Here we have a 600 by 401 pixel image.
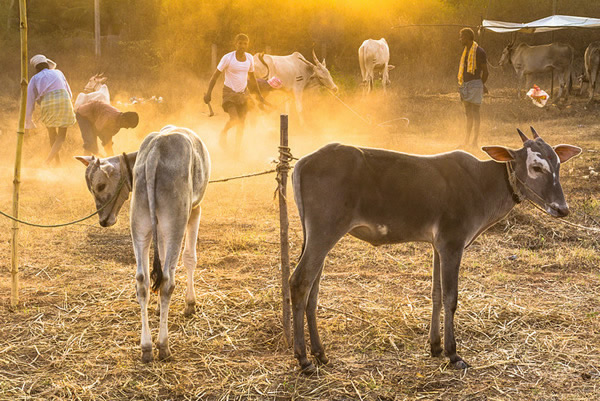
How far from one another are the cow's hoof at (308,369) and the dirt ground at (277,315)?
62 millimetres

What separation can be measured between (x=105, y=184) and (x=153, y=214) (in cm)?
89

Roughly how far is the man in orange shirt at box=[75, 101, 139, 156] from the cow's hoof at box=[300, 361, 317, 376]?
652 centimetres

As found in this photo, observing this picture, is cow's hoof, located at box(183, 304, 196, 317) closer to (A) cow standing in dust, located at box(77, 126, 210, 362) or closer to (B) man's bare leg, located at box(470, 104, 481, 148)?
(A) cow standing in dust, located at box(77, 126, 210, 362)

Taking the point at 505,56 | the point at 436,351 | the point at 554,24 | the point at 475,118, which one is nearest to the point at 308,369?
the point at 436,351

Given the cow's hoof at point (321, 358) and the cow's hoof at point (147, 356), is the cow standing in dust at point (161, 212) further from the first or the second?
the cow's hoof at point (321, 358)

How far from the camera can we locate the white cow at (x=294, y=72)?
1634cm

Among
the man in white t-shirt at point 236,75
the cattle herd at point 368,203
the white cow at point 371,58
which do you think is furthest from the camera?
the white cow at point 371,58

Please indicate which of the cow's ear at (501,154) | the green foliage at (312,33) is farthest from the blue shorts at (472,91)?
the green foliage at (312,33)

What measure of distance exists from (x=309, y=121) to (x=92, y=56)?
37.4 feet

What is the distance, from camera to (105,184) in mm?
5250

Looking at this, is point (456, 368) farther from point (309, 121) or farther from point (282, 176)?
point (309, 121)

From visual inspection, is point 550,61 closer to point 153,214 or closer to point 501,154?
point 501,154

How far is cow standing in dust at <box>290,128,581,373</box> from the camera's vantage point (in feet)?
14.5

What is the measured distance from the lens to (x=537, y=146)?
4.71 meters
